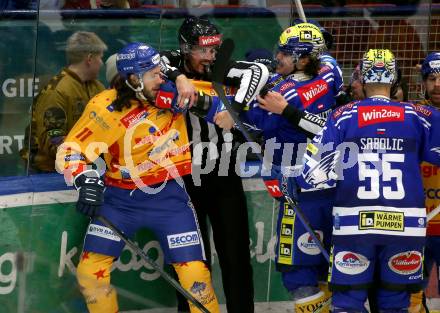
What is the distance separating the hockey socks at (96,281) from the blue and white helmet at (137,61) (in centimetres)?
88

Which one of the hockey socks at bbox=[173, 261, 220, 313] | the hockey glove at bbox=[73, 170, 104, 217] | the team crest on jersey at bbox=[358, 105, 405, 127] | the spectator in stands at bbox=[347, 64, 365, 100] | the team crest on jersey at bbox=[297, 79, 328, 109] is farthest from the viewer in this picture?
the spectator in stands at bbox=[347, 64, 365, 100]

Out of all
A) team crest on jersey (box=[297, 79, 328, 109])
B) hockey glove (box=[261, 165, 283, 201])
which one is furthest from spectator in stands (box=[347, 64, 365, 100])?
hockey glove (box=[261, 165, 283, 201])

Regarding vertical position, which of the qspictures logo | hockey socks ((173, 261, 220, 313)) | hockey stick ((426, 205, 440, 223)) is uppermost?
the qspictures logo

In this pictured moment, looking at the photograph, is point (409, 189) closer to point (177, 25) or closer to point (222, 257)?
point (222, 257)

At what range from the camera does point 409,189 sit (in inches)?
237

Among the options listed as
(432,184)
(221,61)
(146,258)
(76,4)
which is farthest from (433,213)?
(76,4)

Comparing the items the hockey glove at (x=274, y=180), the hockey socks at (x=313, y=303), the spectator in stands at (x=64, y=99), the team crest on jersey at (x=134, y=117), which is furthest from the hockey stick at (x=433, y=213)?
the spectator in stands at (x=64, y=99)

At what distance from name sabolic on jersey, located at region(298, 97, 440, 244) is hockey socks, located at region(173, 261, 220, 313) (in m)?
0.82

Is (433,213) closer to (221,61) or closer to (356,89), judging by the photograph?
(356,89)

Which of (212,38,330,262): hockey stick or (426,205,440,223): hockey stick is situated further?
(426,205,440,223): hockey stick

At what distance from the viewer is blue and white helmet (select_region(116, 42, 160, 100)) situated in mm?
6344

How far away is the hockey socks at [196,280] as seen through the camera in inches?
255

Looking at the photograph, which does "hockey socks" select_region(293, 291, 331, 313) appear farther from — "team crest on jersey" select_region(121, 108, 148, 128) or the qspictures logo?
"team crest on jersey" select_region(121, 108, 148, 128)

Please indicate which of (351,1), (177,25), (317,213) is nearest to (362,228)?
(317,213)
